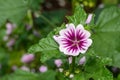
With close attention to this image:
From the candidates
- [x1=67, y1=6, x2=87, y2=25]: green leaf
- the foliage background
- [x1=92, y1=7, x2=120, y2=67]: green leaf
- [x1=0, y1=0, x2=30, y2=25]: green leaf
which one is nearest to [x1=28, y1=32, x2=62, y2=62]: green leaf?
the foliage background

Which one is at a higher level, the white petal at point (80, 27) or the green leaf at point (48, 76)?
the white petal at point (80, 27)

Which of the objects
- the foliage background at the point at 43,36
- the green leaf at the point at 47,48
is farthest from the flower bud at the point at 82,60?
the green leaf at the point at 47,48

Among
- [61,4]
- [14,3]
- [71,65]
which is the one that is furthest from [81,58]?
[61,4]

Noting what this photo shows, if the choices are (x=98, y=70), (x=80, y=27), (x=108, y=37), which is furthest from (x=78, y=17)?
(x=108, y=37)

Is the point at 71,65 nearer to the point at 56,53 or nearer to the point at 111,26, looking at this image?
the point at 56,53

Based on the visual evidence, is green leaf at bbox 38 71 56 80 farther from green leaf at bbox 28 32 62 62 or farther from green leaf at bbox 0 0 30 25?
green leaf at bbox 28 32 62 62

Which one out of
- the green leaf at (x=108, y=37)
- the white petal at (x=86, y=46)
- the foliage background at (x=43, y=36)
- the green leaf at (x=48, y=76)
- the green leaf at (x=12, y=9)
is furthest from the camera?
the green leaf at (x=12, y=9)

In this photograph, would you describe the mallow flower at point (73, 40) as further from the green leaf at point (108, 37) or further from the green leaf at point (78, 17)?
the green leaf at point (108, 37)

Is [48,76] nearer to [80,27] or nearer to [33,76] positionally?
[33,76]
